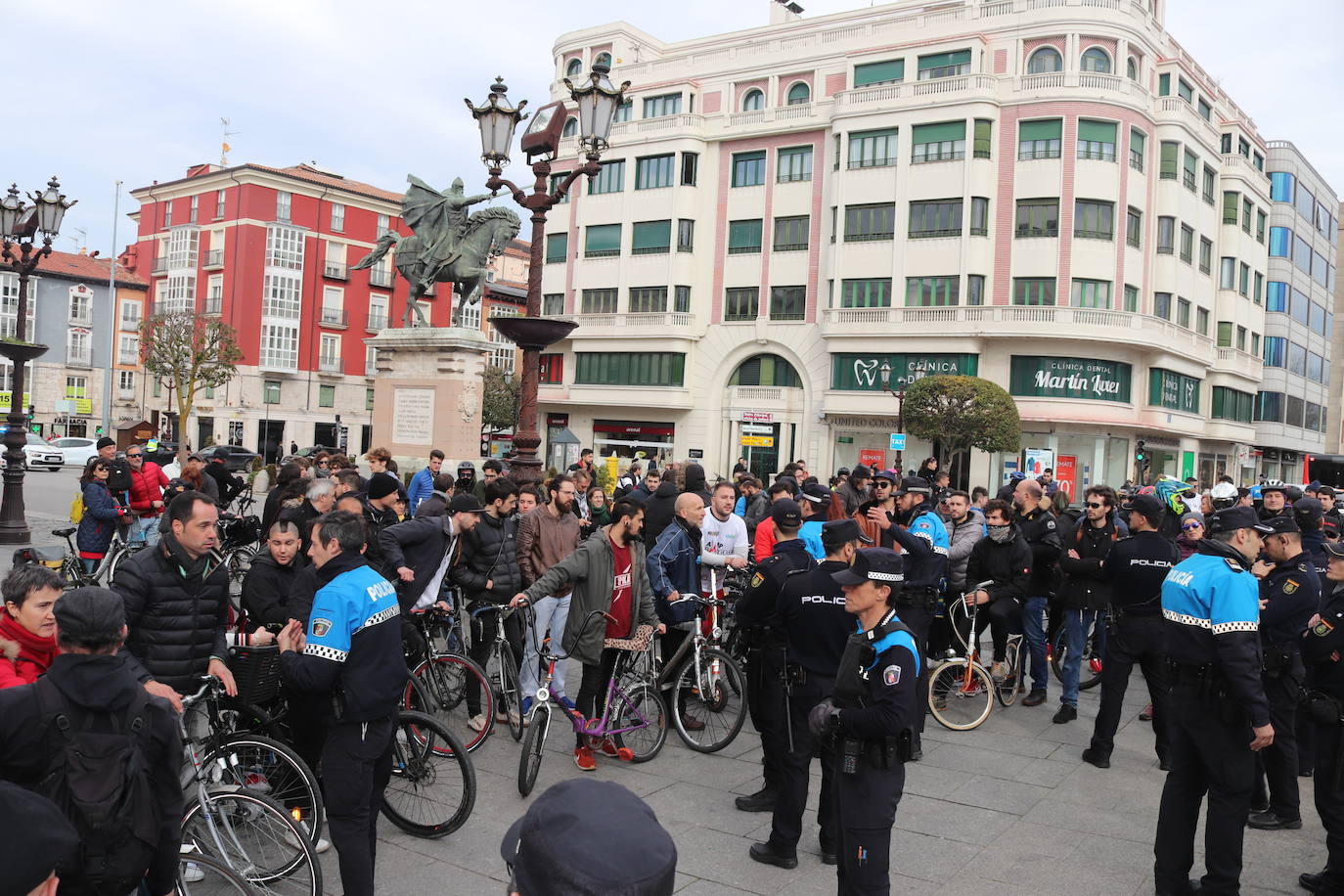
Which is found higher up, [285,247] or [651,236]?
[285,247]

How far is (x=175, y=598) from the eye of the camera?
5082mm

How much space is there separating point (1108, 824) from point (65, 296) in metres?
73.5

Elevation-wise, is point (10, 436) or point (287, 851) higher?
point (10, 436)

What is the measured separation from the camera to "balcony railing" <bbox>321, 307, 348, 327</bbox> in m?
61.5

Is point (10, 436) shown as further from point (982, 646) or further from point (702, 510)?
point (982, 646)

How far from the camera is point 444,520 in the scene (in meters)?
7.55

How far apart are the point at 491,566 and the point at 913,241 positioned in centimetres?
3734

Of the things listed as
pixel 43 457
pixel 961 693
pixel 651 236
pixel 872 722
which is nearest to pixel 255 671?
pixel 872 722

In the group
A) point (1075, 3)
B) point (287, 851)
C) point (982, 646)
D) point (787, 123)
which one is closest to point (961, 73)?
point (1075, 3)

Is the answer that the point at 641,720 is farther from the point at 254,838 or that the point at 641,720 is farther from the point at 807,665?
the point at 254,838

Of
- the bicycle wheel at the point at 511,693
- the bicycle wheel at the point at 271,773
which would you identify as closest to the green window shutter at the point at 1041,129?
the bicycle wheel at the point at 511,693

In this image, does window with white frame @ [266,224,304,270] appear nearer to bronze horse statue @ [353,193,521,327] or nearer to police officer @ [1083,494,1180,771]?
bronze horse statue @ [353,193,521,327]

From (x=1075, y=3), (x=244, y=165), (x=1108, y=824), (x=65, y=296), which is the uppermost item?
(x=1075, y=3)

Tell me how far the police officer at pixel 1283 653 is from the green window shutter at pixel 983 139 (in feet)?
124
